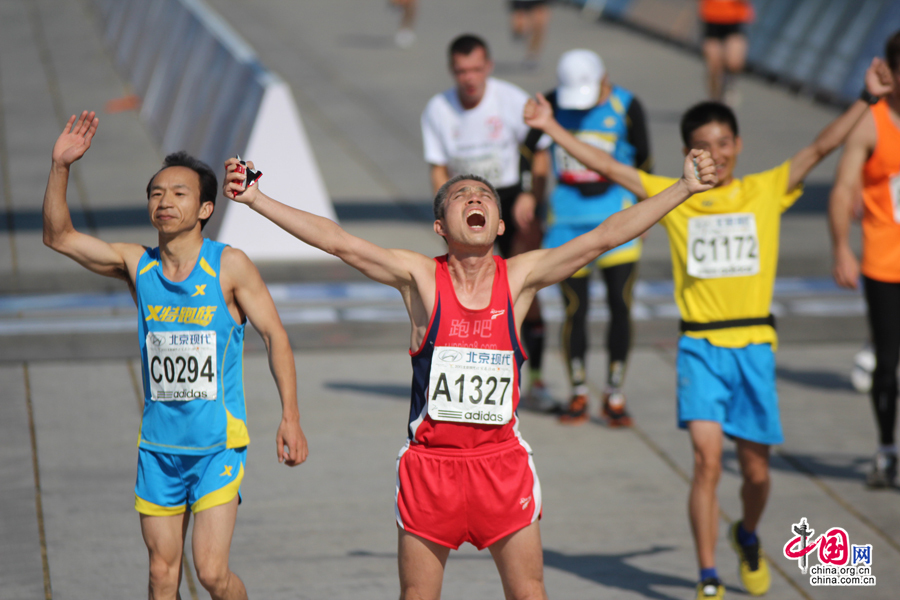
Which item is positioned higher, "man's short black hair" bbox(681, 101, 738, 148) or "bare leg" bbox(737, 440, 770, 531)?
"man's short black hair" bbox(681, 101, 738, 148)

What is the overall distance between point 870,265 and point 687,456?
148 cm

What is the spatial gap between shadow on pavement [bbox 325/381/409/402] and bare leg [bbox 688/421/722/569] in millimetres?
3091

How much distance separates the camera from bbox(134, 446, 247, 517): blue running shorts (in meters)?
4.16

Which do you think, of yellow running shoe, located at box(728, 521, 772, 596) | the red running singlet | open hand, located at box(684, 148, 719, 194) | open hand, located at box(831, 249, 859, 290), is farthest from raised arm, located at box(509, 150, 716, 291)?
open hand, located at box(831, 249, 859, 290)

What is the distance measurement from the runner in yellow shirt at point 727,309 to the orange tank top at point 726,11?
10127 millimetres

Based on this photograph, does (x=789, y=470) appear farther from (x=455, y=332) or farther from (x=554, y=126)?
(x=455, y=332)

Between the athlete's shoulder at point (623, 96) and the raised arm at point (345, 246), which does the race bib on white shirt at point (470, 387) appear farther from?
the athlete's shoulder at point (623, 96)

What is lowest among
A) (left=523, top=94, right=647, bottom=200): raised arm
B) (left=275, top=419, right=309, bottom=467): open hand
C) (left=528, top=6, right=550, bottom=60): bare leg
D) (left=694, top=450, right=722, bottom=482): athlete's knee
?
(left=694, top=450, right=722, bottom=482): athlete's knee

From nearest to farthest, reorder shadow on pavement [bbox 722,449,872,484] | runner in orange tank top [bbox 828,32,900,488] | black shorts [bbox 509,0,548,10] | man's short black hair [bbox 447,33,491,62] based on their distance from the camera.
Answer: runner in orange tank top [bbox 828,32,900,488] < shadow on pavement [bbox 722,449,872,484] < man's short black hair [bbox 447,33,491,62] < black shorts [bbox 509,0,548,10]

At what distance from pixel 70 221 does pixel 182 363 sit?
633mm

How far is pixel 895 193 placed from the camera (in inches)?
239

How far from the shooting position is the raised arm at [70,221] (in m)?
4.11

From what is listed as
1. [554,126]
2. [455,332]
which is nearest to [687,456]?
[554,126]

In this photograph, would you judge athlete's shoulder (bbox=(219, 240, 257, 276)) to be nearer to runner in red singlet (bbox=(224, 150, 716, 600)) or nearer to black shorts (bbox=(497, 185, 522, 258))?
runner in red singlet (bbox=(224, 150, 716, 600))
